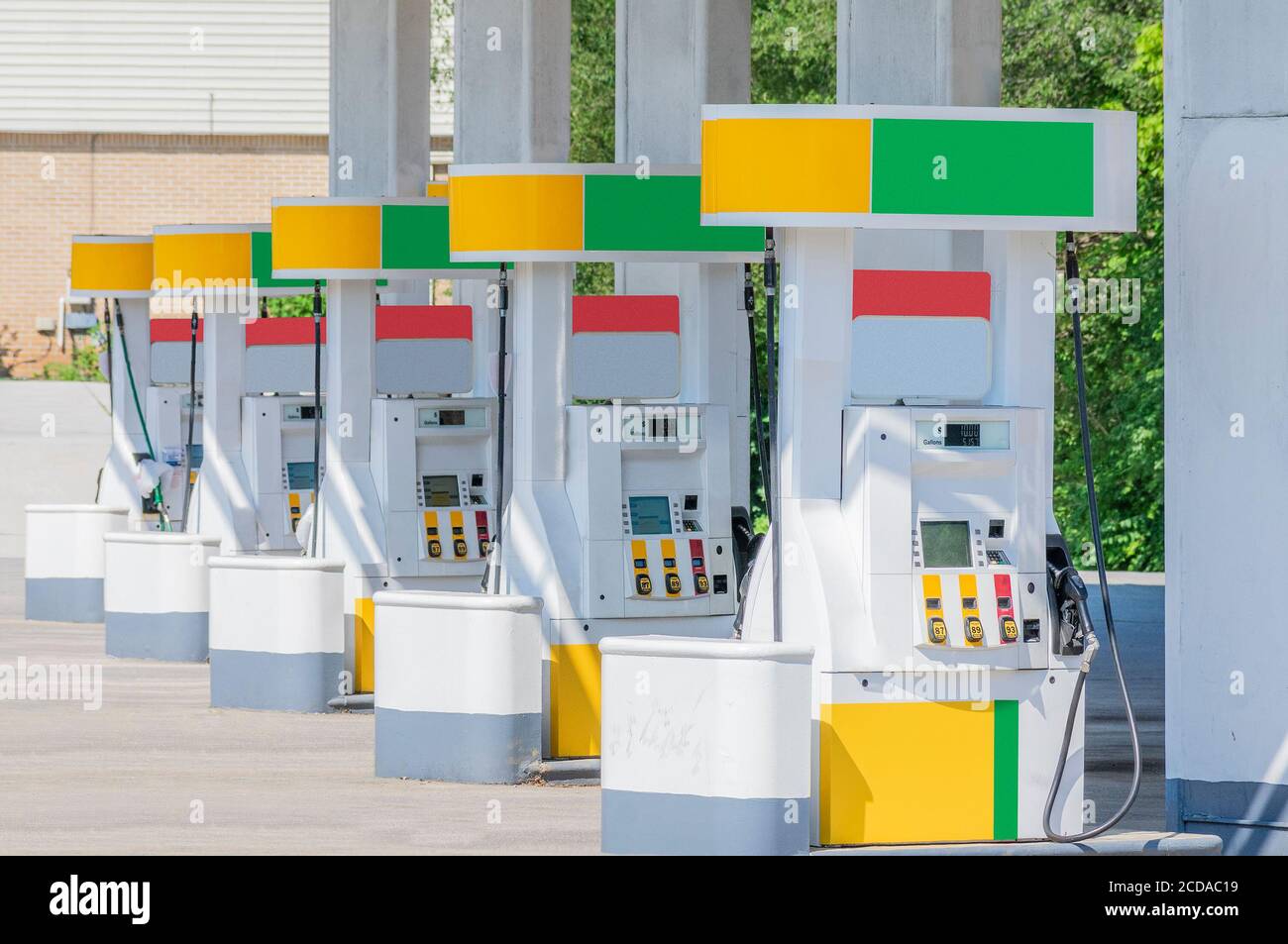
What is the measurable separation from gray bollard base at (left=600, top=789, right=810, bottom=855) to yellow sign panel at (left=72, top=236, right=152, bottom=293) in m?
12.6

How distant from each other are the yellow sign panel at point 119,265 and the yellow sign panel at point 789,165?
40.7 feet

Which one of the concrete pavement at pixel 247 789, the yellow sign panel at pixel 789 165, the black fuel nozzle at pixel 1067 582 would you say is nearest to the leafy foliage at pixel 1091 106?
the concrete pavement at pixel 247 789

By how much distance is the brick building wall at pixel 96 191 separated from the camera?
3756 centimetres

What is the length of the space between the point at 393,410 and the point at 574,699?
117 inches

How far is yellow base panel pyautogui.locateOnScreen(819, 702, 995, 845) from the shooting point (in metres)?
9.17

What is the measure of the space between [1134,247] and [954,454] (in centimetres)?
1899

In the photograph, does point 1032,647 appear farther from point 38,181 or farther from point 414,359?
point 38,181

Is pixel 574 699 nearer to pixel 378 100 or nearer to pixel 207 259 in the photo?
pixel 378 100

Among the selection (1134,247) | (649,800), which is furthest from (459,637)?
(1134,247)

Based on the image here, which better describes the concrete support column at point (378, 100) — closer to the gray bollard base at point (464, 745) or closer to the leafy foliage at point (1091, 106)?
the gray bollard base at point (464, 745)


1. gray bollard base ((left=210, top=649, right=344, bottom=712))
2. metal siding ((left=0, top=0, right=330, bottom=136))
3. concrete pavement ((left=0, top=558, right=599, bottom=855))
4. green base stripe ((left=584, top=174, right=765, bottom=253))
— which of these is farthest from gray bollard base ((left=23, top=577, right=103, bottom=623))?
metal siding ((left=0, top=0, right=330, bottom=136))

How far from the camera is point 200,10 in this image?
1526 inches

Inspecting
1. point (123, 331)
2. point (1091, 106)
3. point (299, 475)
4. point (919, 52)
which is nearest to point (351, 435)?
point (299, 475)
